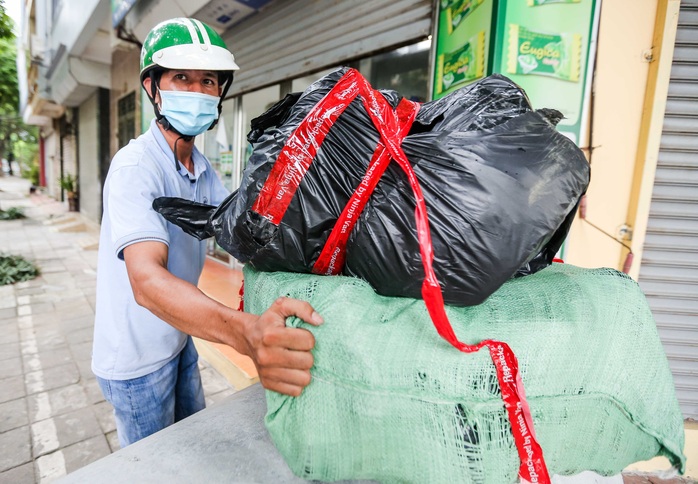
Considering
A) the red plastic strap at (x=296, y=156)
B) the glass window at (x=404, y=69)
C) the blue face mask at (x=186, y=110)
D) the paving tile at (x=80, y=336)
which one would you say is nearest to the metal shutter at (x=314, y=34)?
the glass window at (x=404, y=69)

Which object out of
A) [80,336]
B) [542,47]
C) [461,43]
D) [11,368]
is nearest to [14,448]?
[11,368]

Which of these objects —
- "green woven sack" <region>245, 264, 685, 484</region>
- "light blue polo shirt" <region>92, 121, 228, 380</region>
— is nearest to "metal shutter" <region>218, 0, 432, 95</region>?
"light blue polo shirt" <region>92, 121, 228, 380</region>

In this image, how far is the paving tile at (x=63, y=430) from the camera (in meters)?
2.48

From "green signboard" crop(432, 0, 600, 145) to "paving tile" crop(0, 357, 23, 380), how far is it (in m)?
4.45

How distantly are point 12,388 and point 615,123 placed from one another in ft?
16.3

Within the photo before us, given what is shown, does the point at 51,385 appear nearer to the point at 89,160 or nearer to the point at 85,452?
the point at 85,452

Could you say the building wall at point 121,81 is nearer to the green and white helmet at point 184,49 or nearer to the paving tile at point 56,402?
the paving tile at point 56,402

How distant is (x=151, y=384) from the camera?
1.45 m

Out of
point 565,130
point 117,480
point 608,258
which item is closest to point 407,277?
point 117,480

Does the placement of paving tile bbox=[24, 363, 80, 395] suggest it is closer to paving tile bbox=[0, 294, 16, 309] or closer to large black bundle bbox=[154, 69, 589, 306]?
paving tile bbox=[0, 294, 16, 309]

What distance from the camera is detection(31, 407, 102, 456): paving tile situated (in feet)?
8.15

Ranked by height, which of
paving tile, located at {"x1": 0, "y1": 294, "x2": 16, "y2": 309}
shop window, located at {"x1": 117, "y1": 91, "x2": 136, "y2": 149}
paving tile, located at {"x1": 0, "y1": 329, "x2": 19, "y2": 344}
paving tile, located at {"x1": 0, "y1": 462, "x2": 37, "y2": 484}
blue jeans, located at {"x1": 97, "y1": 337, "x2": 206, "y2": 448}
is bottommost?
paving tile, located at {"x1": 0, "y1": 462, "x2": 37, "y2": 484}

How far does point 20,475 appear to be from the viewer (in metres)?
2.23

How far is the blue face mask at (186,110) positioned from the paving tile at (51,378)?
291 centimetres
